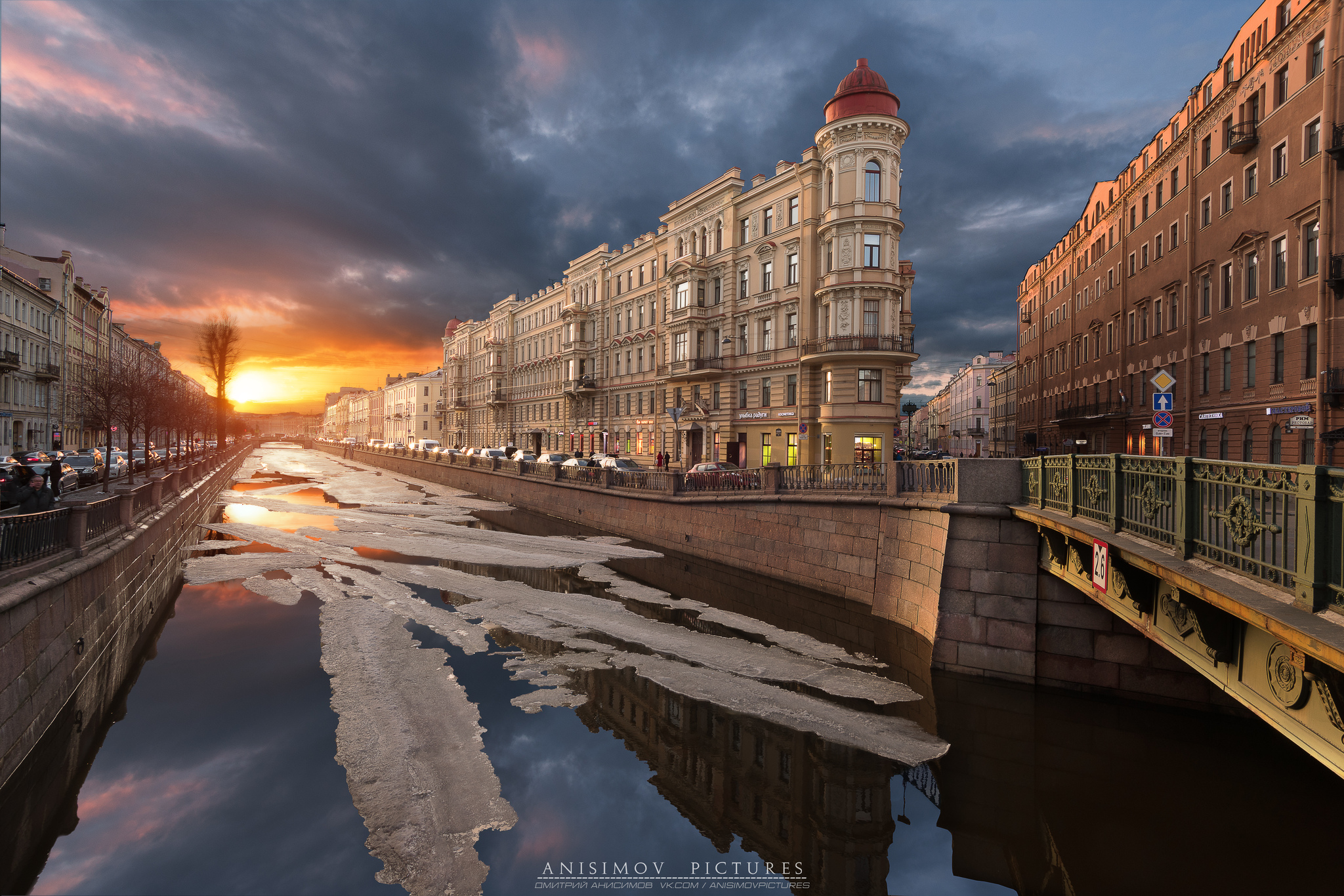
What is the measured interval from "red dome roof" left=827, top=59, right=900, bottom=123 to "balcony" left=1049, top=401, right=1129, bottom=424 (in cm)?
2308

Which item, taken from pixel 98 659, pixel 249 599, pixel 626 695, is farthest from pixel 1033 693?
pixel 249 599

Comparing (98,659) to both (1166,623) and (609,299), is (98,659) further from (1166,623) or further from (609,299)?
(609,299)

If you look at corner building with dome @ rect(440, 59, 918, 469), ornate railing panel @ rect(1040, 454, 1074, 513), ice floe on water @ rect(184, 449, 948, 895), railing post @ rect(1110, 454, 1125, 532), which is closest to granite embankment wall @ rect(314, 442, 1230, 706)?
ornate railing panel @ rect(1040, 454, 1074, 513)

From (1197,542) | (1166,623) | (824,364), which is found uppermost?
(824,364)

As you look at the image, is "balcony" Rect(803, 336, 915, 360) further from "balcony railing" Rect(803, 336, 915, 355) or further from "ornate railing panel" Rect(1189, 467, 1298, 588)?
"ornate railing panel" Rect(1189, 467, 1298, 588)

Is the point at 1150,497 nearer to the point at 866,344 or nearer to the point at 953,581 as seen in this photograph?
the point at 953,581

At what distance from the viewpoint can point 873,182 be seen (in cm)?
3200

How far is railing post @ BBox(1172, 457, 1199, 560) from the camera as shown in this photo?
6203 mm

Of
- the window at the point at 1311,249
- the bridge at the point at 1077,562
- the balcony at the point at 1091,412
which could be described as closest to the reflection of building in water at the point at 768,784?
the bridge at the point at 1077,562

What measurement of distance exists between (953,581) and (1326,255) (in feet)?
66.7

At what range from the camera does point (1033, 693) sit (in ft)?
37.6

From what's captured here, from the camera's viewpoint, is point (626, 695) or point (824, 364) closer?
point (626, 695)

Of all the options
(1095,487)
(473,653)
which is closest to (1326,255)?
(1095,487)

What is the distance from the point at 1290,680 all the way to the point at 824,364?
29.9 meters
